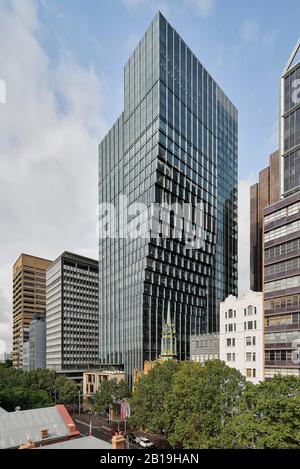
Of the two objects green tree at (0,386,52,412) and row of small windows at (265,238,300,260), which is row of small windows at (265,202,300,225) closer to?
row of small windows at (265,238,300,260)

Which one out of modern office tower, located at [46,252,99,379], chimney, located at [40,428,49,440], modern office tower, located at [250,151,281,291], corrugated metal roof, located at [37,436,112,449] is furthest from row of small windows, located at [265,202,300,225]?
modern office tower, located at [46,252,99,379]

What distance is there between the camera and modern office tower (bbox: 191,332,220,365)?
9444 centimetres

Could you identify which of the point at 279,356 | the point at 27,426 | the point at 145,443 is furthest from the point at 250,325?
the point at 27,426

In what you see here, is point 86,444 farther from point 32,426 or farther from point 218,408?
point 218,408

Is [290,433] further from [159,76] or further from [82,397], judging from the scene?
[82,397]

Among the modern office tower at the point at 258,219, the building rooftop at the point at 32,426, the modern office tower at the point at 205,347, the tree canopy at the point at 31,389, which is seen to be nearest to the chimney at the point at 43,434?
the building rooftop at the point at 32,426

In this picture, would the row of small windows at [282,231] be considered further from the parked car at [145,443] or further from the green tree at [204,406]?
the parked car at [145,443]

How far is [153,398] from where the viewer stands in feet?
213

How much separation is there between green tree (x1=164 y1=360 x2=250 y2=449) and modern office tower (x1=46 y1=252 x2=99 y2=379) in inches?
4569

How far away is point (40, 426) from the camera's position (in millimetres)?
40562

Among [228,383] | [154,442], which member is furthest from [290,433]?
[154,442]

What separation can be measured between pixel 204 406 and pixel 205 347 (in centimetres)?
4876

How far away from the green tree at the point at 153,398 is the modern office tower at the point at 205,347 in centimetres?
2535
